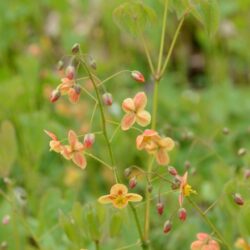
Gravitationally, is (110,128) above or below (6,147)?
below

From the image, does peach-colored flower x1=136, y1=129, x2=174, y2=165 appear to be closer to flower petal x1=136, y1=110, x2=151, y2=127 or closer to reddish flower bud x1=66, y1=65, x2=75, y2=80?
flower petal x1=136, y1=110, x2=151, y2=127

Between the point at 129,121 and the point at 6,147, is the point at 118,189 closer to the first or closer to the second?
the point at 129,121

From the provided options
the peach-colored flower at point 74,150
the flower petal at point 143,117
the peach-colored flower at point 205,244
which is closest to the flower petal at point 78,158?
the peach-colored flower at point 74,150

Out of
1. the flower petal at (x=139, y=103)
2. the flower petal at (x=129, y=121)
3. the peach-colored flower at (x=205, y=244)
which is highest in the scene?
the flower petal at (x=139, y=103)

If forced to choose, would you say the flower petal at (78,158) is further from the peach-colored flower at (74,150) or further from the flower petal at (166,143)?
the flower petal at (166,143)

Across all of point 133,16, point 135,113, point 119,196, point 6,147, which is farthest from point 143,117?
point 6,147

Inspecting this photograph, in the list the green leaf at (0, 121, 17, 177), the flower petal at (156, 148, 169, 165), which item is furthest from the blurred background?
the flower petal at (156, 148, 169, 165)

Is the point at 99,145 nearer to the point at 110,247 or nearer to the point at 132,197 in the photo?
the point at 110,247
